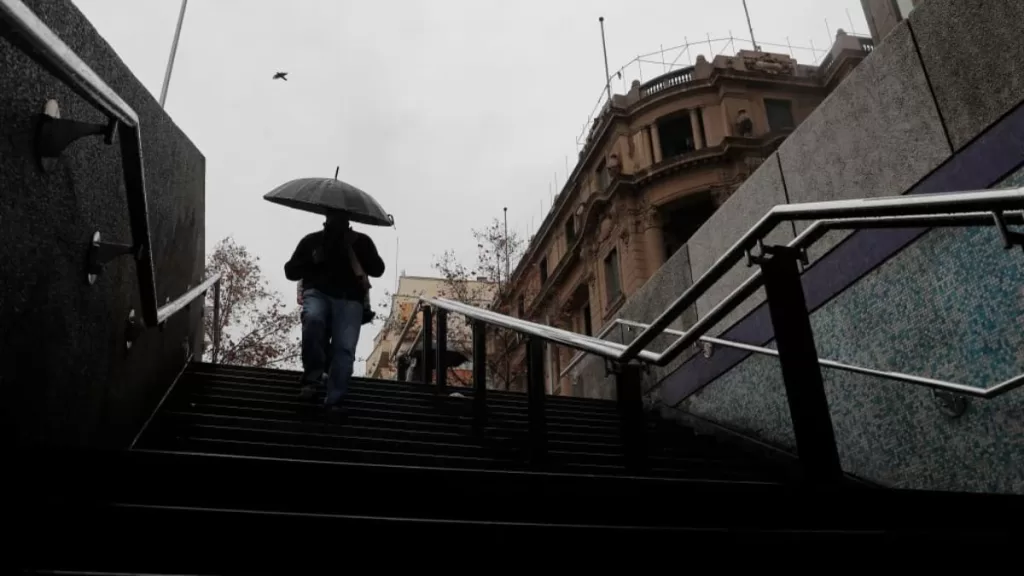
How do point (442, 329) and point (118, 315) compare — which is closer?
point (118, 315)

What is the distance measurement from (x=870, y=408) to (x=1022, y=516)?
6.77ft

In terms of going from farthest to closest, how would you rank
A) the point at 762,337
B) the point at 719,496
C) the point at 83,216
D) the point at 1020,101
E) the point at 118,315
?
the point at 762,337, the point at 1020,101, the point at 118,315, the point at 83,216, the point at 719,496

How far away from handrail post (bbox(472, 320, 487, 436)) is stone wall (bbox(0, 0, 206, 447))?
1952 mm

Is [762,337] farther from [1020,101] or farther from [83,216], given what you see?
[83,216]

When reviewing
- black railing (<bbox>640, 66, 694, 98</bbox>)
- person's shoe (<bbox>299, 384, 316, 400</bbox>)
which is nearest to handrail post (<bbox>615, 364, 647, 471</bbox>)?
person's shoe (<bbox>299, 384, 316, 400</bbox>)

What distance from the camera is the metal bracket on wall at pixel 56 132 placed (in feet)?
7.33

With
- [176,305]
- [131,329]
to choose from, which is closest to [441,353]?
[176,305]

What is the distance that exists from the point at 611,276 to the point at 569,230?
4.78m

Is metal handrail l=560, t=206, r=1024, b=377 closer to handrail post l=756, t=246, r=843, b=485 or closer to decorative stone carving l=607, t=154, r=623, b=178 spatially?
handrail post l=756, t=246, r=843, b=485

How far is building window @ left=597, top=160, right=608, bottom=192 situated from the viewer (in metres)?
25.2

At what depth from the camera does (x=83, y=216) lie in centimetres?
259

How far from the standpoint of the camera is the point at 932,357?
12.1 feet

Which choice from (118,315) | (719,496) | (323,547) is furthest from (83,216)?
(719,496)

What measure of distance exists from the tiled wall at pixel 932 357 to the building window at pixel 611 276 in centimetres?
1936
